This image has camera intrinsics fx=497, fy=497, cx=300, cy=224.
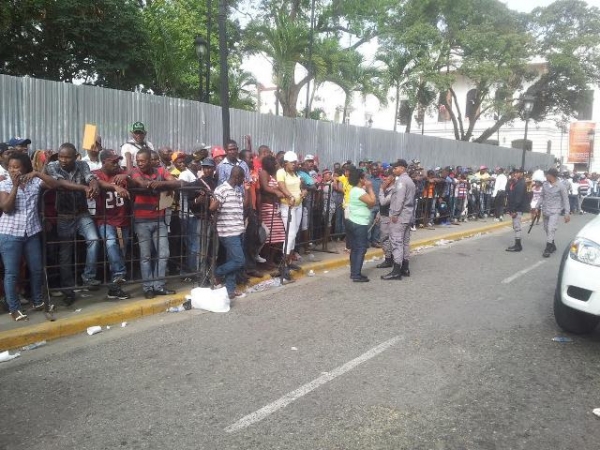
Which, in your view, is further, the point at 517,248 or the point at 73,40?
the point at 73,40

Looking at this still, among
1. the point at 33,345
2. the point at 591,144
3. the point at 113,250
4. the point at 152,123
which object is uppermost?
the point at 591,144

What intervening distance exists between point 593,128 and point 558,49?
1432 cm

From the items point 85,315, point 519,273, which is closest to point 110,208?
point 85,315

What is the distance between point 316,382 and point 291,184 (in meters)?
4.31

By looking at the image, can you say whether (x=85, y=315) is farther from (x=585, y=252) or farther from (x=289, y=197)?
(x=585, y=252)

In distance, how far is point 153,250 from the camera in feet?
20.6

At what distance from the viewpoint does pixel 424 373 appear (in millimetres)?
4195

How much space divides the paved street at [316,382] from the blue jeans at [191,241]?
0.94 m

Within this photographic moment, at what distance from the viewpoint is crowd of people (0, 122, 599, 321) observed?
5.28m

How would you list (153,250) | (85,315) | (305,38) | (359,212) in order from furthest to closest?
(305,38) < (359,212) < (153,250) < (85,315)

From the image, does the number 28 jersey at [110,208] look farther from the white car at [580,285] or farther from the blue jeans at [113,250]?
the white car at [580,285]

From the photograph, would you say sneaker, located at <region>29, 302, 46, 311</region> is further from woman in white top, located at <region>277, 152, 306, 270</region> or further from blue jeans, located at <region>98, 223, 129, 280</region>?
woman in white top, located at <region>277, 152, 306, 270</region>

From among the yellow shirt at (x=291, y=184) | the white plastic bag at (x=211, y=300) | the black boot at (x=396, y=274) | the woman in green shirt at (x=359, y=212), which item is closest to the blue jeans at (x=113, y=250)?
the white plastic bag at (x=211, y=300)

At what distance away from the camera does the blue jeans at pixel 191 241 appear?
22.6ft
